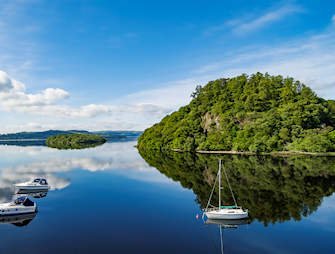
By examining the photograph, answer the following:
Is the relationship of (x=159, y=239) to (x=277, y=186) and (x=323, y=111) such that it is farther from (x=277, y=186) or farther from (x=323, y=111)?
(x=323, y=111)

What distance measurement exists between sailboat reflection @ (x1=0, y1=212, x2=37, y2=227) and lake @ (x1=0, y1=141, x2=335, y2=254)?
1.15 ft

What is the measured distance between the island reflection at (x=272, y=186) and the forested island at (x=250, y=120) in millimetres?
31887

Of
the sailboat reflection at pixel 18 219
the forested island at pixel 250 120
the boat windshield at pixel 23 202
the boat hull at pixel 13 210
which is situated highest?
the forested island at pixel 250 120

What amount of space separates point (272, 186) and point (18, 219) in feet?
128

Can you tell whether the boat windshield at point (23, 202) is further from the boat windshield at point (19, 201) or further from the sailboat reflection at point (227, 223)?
the sailboat reflection at point (227, 223)

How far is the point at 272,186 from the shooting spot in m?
48.8

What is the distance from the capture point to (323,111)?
368 feet

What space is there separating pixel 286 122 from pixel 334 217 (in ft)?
258

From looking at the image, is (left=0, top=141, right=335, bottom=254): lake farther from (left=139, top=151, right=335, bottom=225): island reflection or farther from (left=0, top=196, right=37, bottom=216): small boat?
(left=0, top=196, right=37, bottom=216): small boat

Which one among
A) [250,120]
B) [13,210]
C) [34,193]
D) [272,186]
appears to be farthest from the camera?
[250,120]

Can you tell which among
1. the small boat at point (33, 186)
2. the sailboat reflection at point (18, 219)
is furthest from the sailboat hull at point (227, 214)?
the small boat at point (33, 186)

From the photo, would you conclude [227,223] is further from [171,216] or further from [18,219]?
[18,219]

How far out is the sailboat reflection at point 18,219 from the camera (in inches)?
1247

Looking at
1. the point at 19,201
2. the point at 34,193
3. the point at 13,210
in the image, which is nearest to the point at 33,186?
the point at 34,193
